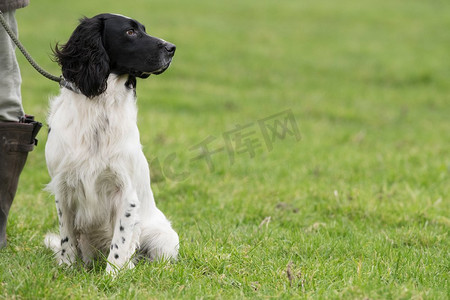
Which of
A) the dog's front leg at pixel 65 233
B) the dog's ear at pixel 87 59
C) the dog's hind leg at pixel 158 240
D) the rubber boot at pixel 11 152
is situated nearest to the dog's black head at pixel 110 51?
the dog's ear at pixel 87 59

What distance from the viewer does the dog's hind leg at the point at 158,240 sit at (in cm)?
398

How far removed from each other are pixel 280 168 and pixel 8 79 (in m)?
3.81

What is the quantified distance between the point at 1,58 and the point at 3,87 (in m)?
0.21

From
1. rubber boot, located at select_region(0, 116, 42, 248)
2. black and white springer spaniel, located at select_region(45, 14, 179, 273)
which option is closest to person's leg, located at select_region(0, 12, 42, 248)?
rubber boot, located at select_region(0, 116, 42, 248)

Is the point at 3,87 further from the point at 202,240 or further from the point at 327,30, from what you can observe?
the point at 327,30

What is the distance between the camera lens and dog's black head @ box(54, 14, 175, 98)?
12.4ft

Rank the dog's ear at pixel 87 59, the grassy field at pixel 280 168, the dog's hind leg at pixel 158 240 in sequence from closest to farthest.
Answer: the grassy field at pixel 280 168 → the dog's ear at pixel 87 59 → the dog's hind leg at pixel 158 240

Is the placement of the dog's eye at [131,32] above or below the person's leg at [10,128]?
above

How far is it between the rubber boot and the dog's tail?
0.31 meters

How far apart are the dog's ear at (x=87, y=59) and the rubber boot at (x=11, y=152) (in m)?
0.66

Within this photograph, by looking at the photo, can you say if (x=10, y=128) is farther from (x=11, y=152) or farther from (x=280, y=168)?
(x=280, y=168)

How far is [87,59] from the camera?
375 cm

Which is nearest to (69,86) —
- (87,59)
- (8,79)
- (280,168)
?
(87,59)

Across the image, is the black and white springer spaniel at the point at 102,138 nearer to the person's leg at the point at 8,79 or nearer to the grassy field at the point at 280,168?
the grassy field at the point at 280,168
